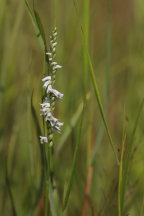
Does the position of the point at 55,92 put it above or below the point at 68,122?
above

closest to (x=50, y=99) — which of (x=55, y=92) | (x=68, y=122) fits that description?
(x=55, y=92)

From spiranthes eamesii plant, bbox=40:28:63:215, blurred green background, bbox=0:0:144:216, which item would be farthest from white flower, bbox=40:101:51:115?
blurred green background, bbox=0:0:144:216

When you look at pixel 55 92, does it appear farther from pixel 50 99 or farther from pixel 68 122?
pixel 68 122

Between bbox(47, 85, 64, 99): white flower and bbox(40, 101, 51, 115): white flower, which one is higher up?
bbox(47, 85, 64, 99): white flower

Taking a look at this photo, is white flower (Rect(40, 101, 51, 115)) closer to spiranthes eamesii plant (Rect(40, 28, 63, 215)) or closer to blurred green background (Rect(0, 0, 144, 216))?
spiranthes eamesii plant (Rect(40, 28, 63, 215))

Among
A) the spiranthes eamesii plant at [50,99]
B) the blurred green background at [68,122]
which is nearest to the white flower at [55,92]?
the spiranthes eamesii plant at [50,99]

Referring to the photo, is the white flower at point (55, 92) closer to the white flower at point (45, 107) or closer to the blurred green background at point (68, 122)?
the white flower at point (45, 107)

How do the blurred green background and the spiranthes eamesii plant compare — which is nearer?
the spiranthes eamesii plant

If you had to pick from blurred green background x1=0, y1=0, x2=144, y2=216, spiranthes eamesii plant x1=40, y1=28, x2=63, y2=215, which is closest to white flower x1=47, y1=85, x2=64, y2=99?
spiranthes eamesii plant x1=40, y1=28, x2=63, y2=215

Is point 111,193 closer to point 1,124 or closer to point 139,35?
point 1,124

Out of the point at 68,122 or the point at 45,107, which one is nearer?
the point at 45,107

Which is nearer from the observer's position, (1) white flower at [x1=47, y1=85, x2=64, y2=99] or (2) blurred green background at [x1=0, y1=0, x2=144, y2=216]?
(1) white flower at [x1=47, y1=85, x2=64, y2=99]
